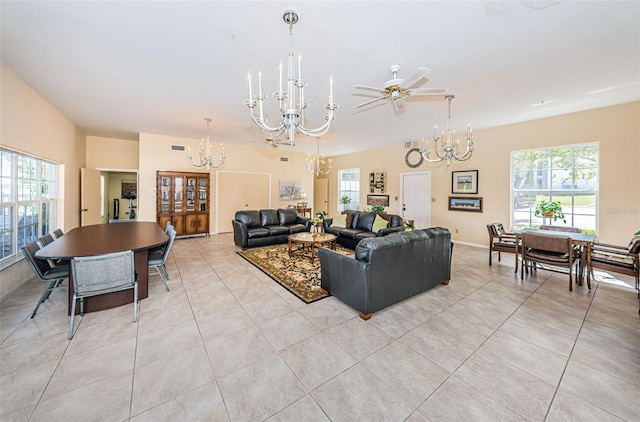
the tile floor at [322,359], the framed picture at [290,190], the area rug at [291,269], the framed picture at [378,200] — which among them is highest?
the framed picture at [290,190]

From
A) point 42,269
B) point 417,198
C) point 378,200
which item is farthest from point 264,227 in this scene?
point 417,198

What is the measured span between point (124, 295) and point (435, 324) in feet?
11.6

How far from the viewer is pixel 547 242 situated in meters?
3.46

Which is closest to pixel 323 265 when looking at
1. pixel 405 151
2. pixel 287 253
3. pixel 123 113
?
pixel 287 253

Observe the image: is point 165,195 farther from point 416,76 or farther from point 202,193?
point 416,76

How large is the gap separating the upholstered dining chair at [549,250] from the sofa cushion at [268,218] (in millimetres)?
5040

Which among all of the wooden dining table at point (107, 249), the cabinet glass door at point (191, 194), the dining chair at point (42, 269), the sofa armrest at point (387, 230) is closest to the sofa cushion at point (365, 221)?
the sofa armrest at point (387, 230)

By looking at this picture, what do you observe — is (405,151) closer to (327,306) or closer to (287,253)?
(287,253)

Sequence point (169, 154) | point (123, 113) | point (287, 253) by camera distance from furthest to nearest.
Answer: point (169, 154) → point (287, 253) → point (123, 113)

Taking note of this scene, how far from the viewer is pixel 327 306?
9.25 ft

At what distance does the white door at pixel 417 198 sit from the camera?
274 inches

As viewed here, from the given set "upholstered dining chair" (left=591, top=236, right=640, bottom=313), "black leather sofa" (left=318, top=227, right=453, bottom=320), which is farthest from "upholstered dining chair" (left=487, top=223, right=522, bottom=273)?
"black leather sofa" (left=318, top=227, right=453, bottom=320)

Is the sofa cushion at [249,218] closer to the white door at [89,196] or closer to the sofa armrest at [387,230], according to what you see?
the sofa armrest at [387,230]

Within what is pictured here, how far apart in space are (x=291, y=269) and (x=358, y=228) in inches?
92.2
